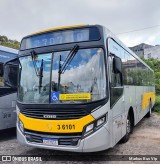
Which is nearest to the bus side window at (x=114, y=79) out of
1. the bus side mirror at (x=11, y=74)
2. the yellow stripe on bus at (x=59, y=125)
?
the yellow stripe on bus at (x=59, y=125)

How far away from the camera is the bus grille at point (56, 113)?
5.10m

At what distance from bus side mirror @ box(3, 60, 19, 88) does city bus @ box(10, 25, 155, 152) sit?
0.37 metres

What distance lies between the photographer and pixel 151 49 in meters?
53.3

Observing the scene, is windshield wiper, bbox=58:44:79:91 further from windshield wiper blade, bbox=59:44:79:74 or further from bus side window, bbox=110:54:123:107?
bus side window, bbox=110:54:123:107

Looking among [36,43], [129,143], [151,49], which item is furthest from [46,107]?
[151,49]

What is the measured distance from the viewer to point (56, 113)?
17.3 feet

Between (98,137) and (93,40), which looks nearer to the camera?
(98,137)

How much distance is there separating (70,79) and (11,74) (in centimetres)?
197

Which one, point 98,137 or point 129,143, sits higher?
point 98,137

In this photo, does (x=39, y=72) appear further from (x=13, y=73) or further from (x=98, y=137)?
(x=98, y=137)

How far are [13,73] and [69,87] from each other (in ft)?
6.72

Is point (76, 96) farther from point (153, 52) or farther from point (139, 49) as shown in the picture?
point (139, 49)

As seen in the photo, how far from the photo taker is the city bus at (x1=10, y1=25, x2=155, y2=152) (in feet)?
16.8

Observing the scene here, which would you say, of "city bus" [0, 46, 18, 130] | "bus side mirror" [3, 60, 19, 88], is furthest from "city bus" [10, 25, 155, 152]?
"city bus" [0, 46, 18, 130]
